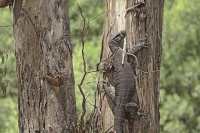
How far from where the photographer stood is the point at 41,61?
505 cm

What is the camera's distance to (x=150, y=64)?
18.3 feet

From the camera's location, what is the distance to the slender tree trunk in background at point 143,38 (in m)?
5.51

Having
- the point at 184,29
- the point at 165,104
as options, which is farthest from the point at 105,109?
the point at 184,29

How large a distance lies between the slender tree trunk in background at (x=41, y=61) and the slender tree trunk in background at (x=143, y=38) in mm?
645

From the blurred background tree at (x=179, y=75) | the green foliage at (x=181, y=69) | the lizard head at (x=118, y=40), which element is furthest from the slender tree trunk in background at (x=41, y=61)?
the green foliage at (x=181, y=69)

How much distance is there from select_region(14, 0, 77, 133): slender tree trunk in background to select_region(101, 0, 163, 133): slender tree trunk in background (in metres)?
0.65

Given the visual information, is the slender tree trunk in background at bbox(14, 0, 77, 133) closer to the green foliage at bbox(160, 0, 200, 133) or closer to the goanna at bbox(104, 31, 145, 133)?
the goanna at bbox(104, 31, 145, 133)

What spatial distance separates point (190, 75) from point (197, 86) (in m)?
0.27

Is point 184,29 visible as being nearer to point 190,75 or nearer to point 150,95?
point 190,75

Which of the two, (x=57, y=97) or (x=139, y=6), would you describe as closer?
(x=57, y=97)

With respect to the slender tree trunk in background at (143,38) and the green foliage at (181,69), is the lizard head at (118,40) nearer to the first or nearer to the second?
the slender tree trunk in background at (143,38)

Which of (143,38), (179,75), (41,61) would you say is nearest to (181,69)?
(179,75)

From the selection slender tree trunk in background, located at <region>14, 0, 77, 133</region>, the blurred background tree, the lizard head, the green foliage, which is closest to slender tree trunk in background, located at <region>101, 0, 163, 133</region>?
the lizard head

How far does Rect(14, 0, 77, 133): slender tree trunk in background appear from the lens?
5043mm
